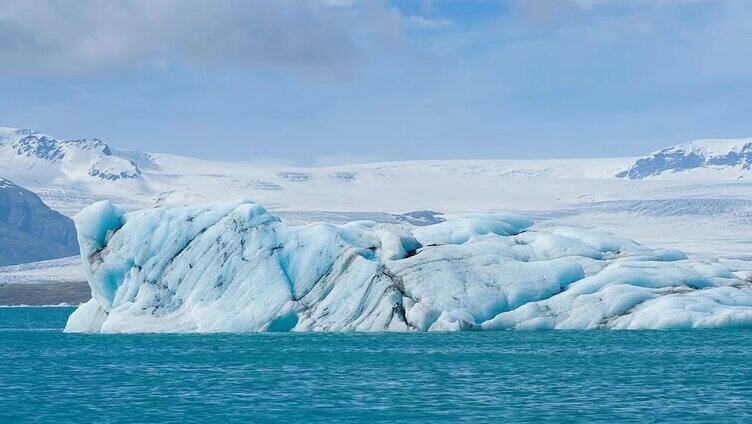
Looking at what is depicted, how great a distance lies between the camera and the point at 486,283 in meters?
48.4

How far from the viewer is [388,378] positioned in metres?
34.0

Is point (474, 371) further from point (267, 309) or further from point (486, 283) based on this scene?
point (267, 309)

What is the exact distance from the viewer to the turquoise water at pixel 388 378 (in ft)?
90.4

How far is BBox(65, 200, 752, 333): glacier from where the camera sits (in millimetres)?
48281

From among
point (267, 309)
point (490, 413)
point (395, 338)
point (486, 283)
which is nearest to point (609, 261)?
point (486, 283)

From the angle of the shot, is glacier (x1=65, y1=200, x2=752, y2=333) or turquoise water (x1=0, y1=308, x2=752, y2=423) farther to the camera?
glacier (x1=65, y1=200, x2=752, y2=333)

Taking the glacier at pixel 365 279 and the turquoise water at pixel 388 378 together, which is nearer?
the turquoise water at pixel 388 378

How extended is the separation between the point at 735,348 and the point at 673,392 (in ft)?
45.5

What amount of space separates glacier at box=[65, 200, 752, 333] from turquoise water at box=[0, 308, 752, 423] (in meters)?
1.05

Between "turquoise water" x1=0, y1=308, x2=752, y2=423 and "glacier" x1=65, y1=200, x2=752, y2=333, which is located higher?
"glacier" x1=65, y1=200, x2=752, y2=333

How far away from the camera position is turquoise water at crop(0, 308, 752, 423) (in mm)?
27562

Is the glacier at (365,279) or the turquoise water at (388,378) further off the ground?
the glacier at (365,279)

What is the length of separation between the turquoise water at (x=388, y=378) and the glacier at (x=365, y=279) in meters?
1.05

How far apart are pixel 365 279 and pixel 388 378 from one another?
1506 centimetres
